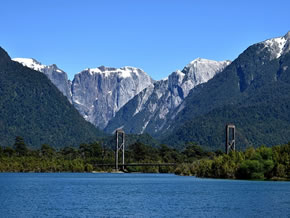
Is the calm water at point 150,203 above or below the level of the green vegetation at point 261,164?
below

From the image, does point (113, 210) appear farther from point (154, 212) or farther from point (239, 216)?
point (239, 216)

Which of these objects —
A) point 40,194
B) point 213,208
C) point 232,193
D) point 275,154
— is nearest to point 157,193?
point 232,193

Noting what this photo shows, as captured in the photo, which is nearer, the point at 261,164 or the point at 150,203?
the point at 150,203

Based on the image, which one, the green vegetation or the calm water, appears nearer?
the calm water

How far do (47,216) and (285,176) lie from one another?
95.6 m

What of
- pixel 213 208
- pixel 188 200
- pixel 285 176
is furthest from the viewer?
pixel 285 176

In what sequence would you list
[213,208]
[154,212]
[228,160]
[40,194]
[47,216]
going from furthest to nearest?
[228,160], [40,194], [213,208], [154,212], [47,216]

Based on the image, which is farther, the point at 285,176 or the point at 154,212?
the point at 285,176

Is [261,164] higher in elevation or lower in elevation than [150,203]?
higher

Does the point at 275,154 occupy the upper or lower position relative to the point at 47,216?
upper

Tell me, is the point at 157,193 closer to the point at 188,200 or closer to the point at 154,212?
the point at 188,200

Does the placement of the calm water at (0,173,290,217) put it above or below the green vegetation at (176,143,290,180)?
below

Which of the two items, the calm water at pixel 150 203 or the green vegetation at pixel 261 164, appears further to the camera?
the green vegetation at pixel 261 164

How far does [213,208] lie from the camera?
93.2 m
